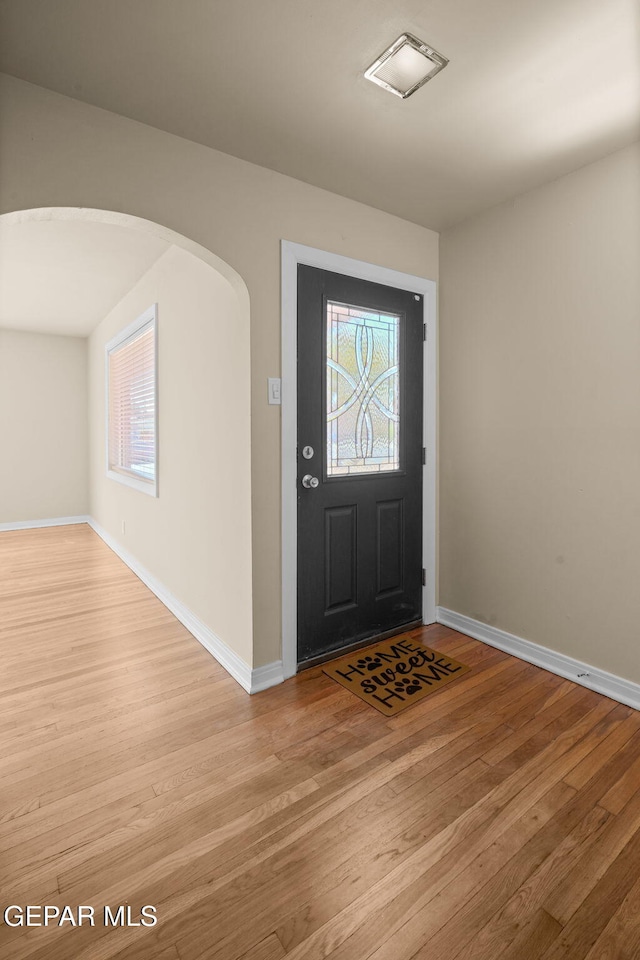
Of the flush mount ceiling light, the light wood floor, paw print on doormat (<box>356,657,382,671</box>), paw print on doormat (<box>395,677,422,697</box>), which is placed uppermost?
the flush mount ceiling light

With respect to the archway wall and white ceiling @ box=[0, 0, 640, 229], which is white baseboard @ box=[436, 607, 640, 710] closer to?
the archway wall

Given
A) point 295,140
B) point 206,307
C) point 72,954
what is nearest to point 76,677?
point 72,954

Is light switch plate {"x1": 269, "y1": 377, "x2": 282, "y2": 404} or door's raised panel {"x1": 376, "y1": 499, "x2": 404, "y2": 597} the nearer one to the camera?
light switch plate {"x1": 269, "y1": 377, "x2": 282, "y2": 404}

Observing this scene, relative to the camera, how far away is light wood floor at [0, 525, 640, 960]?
117 centimetres

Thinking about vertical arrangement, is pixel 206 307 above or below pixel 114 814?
above

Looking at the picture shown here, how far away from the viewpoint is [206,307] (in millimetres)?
2639

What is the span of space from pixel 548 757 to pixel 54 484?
662 centimetres

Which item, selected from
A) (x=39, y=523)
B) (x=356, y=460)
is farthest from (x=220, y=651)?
(x=39, y=523)

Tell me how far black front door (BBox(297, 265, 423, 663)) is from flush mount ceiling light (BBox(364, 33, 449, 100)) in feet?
2.78

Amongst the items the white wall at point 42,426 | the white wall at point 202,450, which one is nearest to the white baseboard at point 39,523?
the white wall at point 42,426

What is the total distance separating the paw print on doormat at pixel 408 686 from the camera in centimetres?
224

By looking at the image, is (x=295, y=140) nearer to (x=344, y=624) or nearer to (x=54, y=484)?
(x=344, y=624)

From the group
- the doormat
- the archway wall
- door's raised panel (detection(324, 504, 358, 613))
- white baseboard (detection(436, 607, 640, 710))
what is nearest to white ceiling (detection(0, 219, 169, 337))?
the archway wall

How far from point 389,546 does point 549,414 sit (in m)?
1.14
